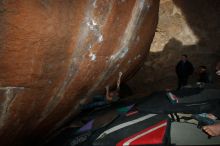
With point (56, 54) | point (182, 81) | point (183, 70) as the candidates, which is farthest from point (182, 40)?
point (56, 54)

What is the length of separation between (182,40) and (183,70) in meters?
1.15

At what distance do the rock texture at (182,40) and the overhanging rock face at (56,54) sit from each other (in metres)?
2.95

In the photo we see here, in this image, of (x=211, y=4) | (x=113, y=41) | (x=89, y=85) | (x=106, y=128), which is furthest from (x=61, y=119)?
(x=211, y=4)

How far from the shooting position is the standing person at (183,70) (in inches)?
268

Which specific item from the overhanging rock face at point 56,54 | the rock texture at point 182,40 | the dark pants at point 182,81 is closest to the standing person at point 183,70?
the dark pants at point 182,81

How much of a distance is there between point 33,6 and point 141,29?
85.7 inches

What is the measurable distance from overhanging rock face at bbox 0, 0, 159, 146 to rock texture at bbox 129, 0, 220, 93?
2953mm

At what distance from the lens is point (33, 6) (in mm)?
2674

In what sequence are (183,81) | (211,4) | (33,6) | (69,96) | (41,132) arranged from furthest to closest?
(211,4), (183,81), (41,132), (69,96), (33,6)

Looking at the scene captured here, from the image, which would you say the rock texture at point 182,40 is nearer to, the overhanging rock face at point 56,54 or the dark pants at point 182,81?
the dark pants at point 182,81

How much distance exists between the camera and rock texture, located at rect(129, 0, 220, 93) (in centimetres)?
737

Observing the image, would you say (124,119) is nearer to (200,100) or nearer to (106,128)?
(106,128)

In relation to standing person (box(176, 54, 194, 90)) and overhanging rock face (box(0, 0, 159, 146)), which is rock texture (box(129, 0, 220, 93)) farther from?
overhanging rock face (box(0, 0, 159, 146))

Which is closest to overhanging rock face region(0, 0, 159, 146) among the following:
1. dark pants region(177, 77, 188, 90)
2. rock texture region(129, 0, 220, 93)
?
dark pants region(177, 77, 188, 90)
